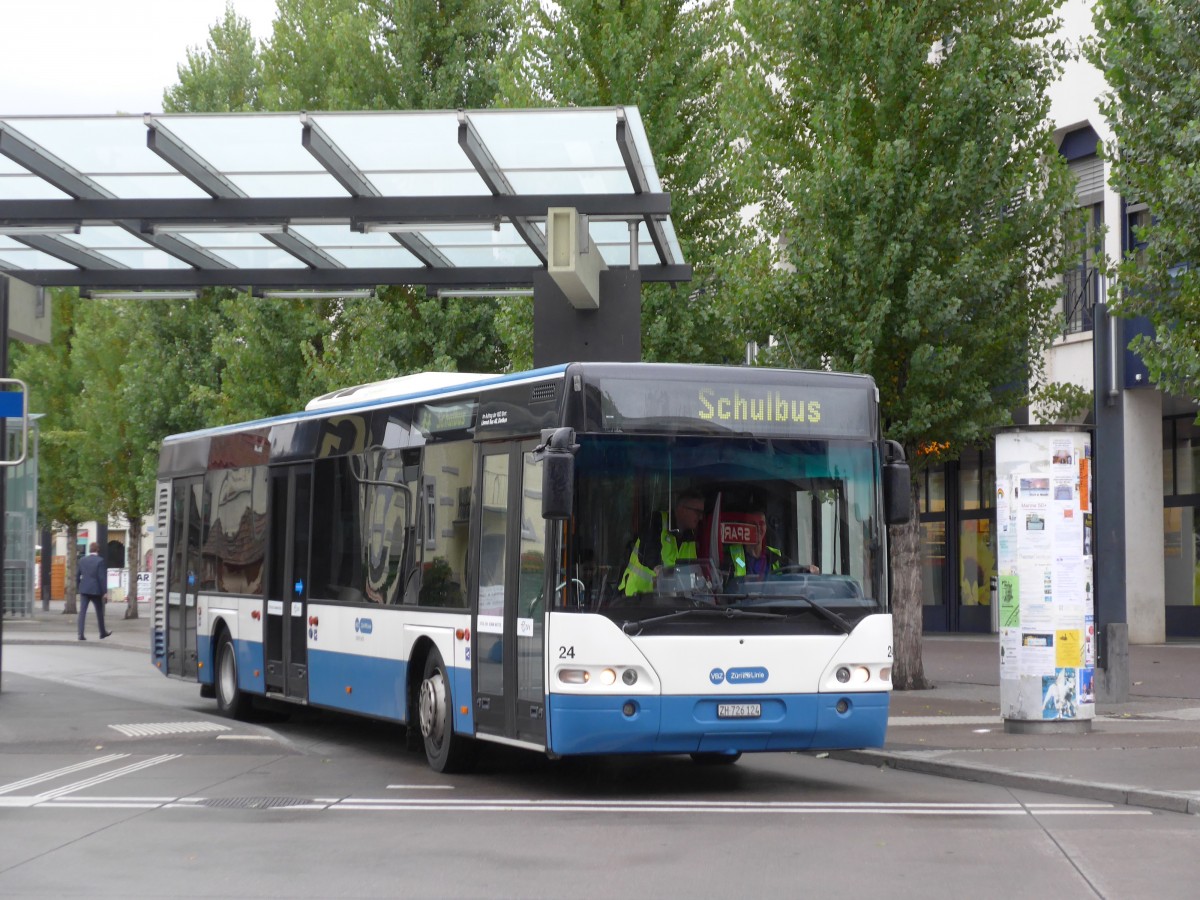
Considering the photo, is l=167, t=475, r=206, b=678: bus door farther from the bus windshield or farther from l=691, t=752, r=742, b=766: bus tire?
the bus windshield

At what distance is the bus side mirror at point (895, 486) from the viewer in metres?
11.4

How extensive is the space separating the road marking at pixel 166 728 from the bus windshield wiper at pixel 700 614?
5.95 metres

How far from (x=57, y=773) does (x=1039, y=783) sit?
22.8ft

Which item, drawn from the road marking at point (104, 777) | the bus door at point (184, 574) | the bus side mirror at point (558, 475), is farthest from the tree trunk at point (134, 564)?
the bus side mirror at point (558, 475)

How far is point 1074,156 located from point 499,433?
68.3 feet

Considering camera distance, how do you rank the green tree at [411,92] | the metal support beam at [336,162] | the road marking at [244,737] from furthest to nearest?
1. the green tree at [411,92]
2. the road marking at [244,737]
3. the metal support beam at [336,162]

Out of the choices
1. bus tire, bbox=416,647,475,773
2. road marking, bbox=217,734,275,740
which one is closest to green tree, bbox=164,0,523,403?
road marking, bbox=217,734,275,740

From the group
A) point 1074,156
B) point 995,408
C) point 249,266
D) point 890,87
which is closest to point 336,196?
point 249,266

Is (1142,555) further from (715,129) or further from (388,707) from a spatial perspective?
(388,707)

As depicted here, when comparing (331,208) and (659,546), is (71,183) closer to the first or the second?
(331,208)

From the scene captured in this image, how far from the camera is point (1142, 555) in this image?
95.6ft

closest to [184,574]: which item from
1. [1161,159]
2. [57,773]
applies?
[57,773]

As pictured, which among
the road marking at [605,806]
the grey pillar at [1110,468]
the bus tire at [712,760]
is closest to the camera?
the road marking at [605,806]

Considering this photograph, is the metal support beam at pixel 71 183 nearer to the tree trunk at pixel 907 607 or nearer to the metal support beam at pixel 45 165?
the metal support beam at pixel 45 165
